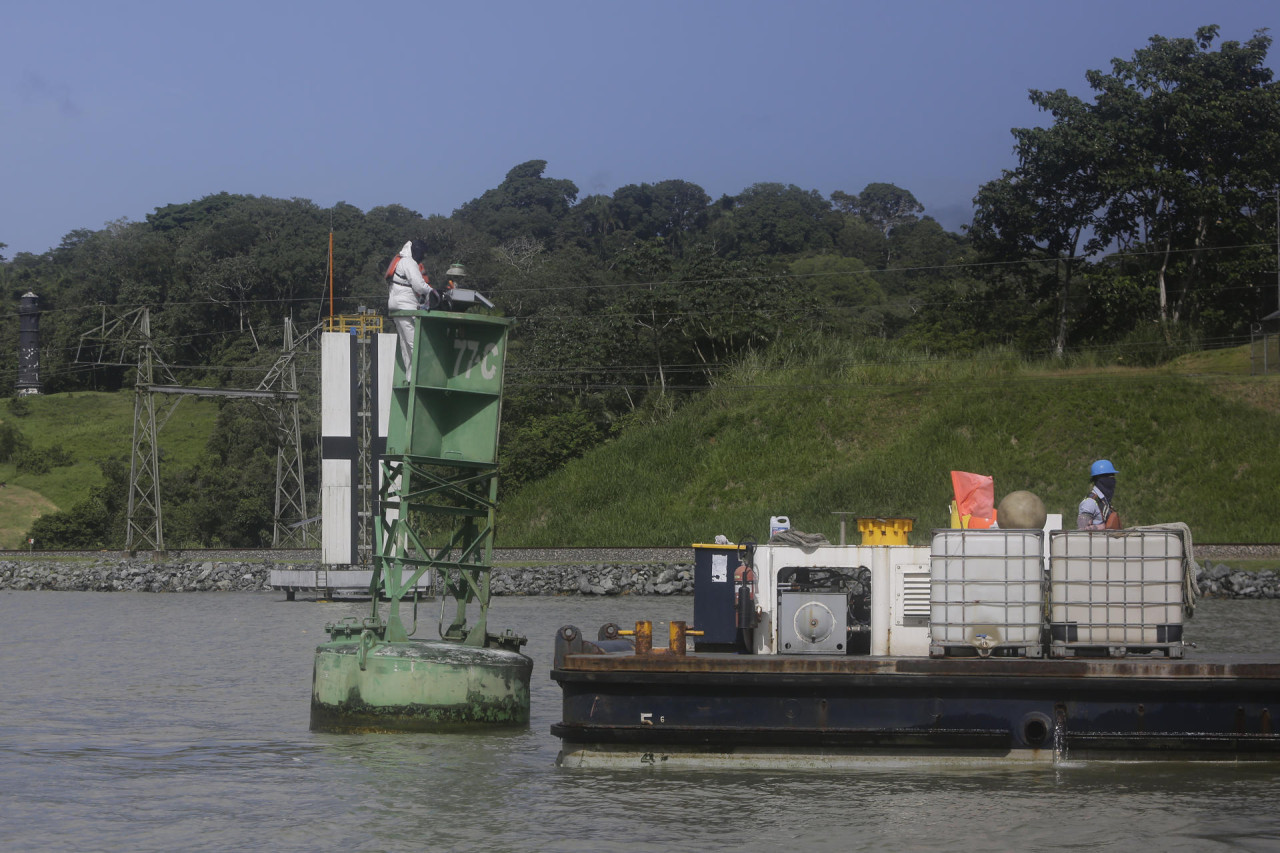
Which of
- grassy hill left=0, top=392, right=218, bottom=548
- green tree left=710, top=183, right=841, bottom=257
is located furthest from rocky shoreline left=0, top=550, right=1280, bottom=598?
green tree left=710, top=183, right=841, bottom=257

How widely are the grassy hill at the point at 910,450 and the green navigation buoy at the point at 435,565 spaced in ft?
102

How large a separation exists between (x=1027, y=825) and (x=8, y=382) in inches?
4457

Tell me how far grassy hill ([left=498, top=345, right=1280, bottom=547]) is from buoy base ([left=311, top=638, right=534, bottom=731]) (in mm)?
31846

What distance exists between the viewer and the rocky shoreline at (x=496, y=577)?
40.4 meters

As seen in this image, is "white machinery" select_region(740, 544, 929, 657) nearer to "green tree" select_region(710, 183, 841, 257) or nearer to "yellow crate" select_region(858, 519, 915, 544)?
"yellow crate" select_region(858, 519, 915, 544)

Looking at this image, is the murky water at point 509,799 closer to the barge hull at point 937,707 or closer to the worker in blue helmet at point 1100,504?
the barge hull at point 937,707

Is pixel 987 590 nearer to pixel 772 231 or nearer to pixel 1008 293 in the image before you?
pixel 1008 293

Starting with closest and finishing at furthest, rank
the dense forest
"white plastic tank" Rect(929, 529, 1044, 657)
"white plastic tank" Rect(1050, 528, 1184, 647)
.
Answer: "white plastic tank" Rect(1050, 528, 1184, 647), "white plastic tank" Rect(929, 529, 1044, 657), the dense forest

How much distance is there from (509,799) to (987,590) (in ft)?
17.0

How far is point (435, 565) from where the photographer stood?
1636 cm

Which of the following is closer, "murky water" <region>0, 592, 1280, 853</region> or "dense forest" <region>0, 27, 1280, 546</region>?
"murky water" <region>0, 592, 1280, 853</region>

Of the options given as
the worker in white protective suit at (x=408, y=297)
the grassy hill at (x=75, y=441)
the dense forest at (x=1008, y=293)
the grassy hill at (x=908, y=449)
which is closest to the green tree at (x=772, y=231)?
the dense forest at (x=1008, y=293)

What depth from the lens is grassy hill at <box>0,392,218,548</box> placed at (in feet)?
253

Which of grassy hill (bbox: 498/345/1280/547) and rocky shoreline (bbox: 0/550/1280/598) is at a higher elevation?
grassy hill (bbox: 498/345/1280/547)
